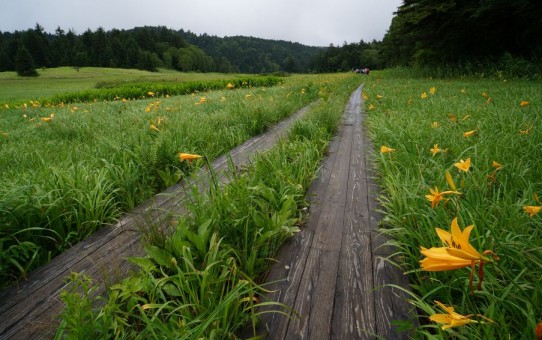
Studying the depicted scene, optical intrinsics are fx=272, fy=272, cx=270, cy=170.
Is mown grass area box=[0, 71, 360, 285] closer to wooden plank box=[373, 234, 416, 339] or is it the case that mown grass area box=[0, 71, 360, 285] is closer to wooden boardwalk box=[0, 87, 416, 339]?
wooden boardwalk box=[0, 87, 416, 339]

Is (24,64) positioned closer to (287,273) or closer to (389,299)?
(287,273)

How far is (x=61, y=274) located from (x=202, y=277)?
0.81 meters

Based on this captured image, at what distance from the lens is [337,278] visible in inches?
55.0

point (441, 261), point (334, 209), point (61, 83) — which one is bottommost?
point (61, 83)

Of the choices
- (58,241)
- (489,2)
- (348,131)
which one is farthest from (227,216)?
(489,2)

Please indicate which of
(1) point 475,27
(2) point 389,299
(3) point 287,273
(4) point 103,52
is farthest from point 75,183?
(4) point 103,52

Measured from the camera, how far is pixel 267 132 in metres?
4.67

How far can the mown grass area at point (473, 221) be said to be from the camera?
0.91 meters

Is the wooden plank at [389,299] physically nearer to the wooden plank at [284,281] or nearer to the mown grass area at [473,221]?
the mown grass area at [473,221]

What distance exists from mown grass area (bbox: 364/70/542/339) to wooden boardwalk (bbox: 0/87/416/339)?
0.15 metres

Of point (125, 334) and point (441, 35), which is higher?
point (441, 35)

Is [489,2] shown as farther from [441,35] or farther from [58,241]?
[58,241]

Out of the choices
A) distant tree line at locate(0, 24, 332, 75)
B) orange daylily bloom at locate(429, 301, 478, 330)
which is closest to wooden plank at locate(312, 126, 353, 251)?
orange daylily bloom at locate(429, 301, 478, 330)

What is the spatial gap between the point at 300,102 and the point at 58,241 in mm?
6503
